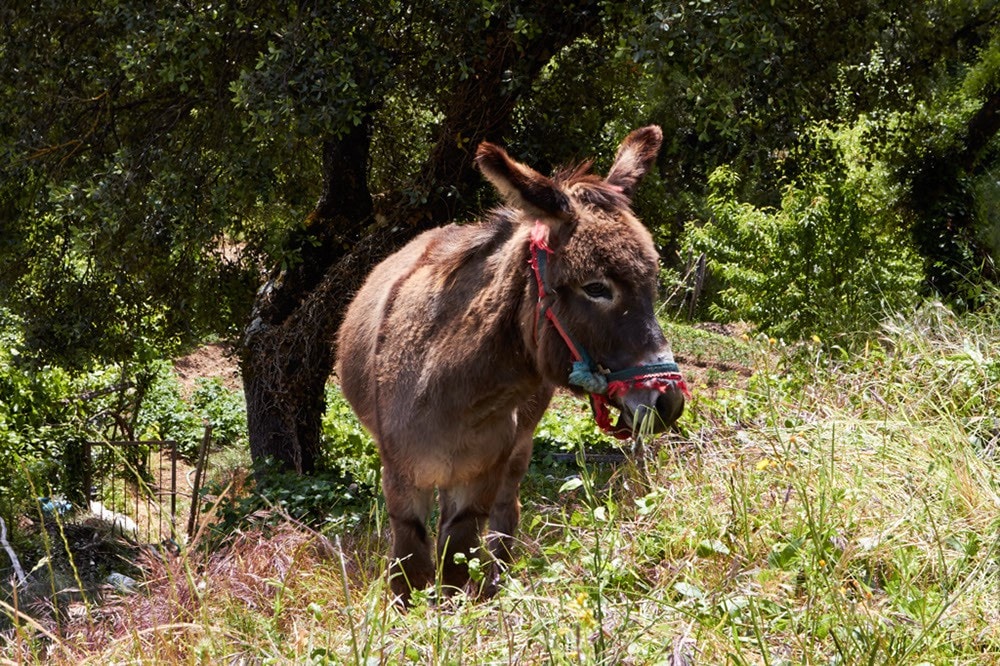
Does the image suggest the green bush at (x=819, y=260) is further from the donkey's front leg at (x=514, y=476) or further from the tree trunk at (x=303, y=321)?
the donkey's front leg at (x=514, y=476)

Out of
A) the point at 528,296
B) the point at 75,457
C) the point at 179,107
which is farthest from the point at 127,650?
the point at 75,457

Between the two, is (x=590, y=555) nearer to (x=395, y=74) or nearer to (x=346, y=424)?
(x=395, y=74)

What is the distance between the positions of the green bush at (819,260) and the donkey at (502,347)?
479 cm

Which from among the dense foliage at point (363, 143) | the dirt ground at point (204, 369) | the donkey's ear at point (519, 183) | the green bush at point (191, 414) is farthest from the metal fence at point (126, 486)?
the donkey's ear at point (519, 183)

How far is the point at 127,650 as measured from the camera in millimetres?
3582

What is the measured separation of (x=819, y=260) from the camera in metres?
9.72

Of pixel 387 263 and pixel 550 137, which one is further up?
pixel 550 137

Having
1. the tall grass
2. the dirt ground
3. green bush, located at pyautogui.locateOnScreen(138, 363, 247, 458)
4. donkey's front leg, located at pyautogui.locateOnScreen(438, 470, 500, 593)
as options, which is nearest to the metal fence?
green bush, located at pyautogui.locateOnScreen(138, 363, 247, 458)

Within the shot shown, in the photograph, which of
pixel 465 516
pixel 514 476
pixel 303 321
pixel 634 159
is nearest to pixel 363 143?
pixel 303 321

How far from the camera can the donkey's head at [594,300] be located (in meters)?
3.90

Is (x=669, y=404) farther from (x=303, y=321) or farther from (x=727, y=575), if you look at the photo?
(x=303, y=321)

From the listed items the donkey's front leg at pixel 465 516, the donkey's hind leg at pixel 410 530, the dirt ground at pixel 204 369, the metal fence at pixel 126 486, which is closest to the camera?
the donkey's hind leg at pixel 410 530

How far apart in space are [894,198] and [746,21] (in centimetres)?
687

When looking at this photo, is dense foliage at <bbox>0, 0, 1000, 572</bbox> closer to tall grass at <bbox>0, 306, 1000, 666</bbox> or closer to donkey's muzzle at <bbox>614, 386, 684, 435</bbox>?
tall grass at <bbox>0, 306, 1000, 666</bbox>
